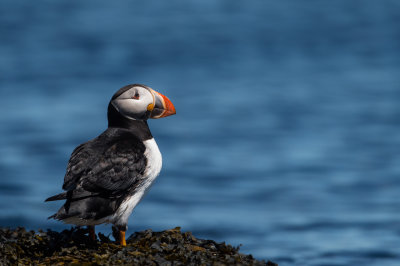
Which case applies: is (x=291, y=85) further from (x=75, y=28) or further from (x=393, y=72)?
(x=75, y=28)

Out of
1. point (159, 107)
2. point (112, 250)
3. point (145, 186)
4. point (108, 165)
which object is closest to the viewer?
point (112, 250)

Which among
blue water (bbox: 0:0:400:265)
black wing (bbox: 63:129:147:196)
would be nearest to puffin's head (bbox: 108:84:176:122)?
black wing (bbox: 63:129:147:196)

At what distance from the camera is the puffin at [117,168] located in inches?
274

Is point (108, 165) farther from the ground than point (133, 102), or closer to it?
closer to it

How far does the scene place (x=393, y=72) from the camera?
2669cm

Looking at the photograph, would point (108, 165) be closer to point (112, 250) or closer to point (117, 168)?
point (117, 168)

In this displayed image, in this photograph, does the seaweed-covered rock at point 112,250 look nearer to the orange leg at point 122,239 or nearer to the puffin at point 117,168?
the orange leg at point 122,239

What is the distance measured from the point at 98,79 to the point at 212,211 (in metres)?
10.7

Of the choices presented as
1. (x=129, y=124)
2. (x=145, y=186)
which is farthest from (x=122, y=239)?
(x=129, y=124)

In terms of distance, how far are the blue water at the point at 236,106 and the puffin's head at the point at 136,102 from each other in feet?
16.7

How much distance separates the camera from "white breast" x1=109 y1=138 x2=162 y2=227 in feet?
23.5

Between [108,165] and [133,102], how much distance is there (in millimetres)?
783

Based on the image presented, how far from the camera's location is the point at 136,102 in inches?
299

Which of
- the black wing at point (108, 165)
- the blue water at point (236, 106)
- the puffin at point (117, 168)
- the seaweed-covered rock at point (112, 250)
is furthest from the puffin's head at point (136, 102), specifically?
the blue water at point (236, 106)
